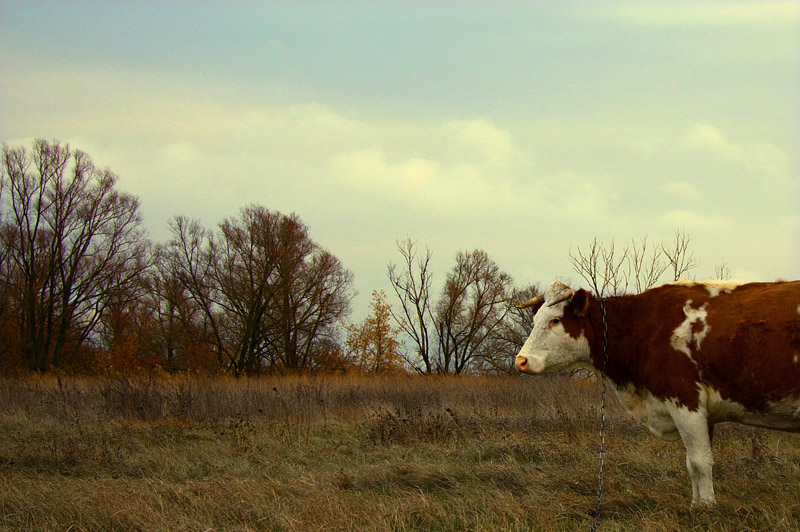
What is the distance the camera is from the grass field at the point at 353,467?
591 cm

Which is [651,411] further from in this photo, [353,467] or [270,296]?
[270,296]

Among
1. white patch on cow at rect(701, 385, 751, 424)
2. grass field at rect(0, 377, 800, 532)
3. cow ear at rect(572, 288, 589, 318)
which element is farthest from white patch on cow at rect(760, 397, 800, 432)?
cow ear at rect(572, 288, 589, 318)

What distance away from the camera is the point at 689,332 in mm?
5973

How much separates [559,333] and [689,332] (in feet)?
3.78

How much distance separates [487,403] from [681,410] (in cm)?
918

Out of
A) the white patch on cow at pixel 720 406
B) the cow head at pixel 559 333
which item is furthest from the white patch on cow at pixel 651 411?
the cow head at pixel 559 333

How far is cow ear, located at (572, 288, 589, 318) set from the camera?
6480 millimetres

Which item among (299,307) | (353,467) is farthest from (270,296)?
(353,467)

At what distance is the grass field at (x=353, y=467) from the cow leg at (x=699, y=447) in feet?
0.52

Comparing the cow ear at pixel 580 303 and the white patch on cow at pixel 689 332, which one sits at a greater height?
the cow ear at pixel 580 303

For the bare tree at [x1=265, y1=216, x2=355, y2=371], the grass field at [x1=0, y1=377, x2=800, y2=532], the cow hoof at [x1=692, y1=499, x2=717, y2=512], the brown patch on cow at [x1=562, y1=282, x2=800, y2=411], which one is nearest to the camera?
the brown patch on cow at [x1=562, y1=282, x2=800, y2=411]

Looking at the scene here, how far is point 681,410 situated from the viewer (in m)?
5.86

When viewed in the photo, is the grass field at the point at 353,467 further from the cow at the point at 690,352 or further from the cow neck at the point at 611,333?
the cow neck at the point at 611,333

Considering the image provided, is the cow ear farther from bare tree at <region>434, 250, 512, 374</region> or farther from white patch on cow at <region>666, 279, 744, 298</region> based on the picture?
bare tree at <region>434, 250, 512, 374</region>
